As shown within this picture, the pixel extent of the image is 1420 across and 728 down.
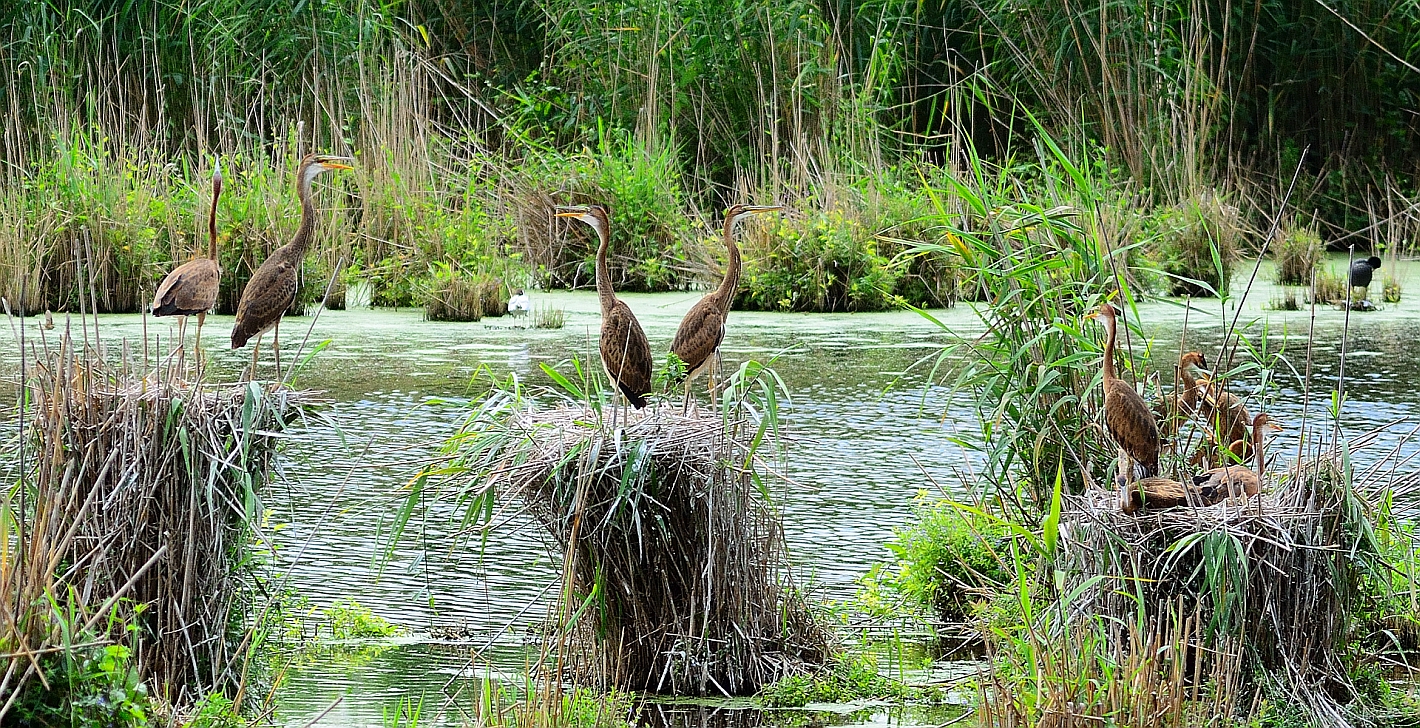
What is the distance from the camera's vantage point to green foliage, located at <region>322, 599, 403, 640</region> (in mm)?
4359

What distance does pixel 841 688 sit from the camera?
13.1 feet

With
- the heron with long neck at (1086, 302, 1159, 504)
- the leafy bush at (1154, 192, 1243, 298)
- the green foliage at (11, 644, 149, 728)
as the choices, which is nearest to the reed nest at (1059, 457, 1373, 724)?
the heron with long neck at (1086, 302, 1159, 504)

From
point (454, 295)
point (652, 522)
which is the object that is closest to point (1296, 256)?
point (454, 295)

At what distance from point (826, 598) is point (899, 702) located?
2.34ft

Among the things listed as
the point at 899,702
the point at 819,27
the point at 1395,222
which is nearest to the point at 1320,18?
the point at 1395,222

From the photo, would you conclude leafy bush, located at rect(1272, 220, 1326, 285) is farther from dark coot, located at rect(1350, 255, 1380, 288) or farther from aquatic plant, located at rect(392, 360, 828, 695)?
aquatic plant, located at rect(392, 360, 828, 695)

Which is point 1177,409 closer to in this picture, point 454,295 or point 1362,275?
point 454,295

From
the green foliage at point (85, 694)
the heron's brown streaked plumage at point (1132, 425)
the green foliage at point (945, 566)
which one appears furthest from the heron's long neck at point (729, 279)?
the green foliage at point (85, 694)

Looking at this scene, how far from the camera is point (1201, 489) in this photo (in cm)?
396

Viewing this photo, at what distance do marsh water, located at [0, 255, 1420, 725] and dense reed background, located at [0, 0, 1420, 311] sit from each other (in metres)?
0.53

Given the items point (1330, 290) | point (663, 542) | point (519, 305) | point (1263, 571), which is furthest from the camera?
point (1330, 290)

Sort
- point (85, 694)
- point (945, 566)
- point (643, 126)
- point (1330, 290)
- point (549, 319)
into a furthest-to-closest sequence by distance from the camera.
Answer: point (643, 126)
point (1330, 290)
point (549, 319)
point (945, 566)
point (85, 694)

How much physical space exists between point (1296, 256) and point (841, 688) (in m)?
8.88

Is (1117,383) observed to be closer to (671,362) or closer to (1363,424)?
(671,362)
